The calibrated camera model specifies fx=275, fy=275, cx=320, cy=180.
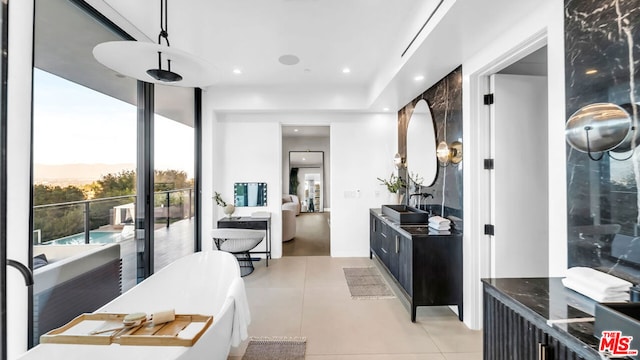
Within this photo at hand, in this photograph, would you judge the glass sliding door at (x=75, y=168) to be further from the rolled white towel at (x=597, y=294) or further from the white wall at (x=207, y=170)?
the rolled white towel at (x=597, y=294)

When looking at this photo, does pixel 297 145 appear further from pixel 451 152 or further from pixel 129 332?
pixel 129 332

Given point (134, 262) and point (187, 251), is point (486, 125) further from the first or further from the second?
point (187, 251)

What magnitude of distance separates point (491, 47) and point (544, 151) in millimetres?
1193

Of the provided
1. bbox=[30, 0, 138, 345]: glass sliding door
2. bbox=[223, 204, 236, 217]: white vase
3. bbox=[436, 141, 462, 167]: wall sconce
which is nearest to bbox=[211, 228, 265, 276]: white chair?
bbox=[223, 204, 236, 217]: white vase

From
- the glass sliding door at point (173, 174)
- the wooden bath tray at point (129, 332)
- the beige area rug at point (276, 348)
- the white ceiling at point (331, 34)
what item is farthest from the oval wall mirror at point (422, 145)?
the glass sliding door at point (173, 174)

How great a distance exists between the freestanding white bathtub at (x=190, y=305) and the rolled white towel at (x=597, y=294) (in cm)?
191

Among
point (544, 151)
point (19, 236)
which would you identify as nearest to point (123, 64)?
point (19, 236)

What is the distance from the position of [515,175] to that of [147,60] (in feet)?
10.4

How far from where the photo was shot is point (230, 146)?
16.7 ft

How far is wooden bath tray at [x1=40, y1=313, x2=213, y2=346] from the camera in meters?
1.49

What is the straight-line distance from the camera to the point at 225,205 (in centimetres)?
496

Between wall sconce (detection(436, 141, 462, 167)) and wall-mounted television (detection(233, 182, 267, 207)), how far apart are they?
3.16 meters

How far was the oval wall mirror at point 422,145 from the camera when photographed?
360 cm

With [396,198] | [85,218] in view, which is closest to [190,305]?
[85,218]
